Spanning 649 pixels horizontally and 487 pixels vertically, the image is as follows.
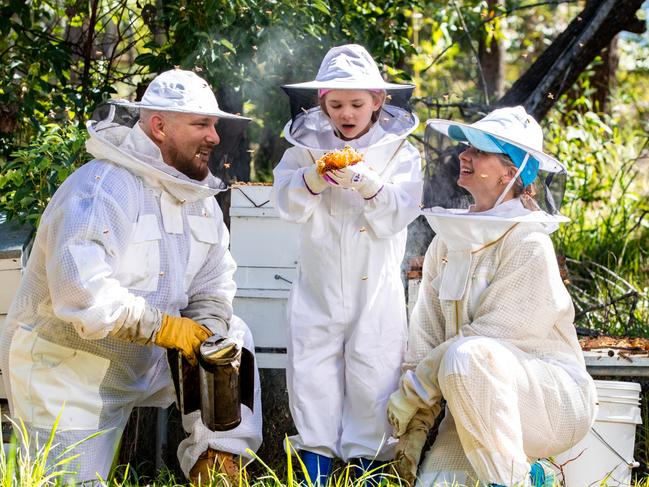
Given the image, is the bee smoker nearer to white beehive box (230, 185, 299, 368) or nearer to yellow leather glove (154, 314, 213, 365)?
yellow leather glove (154, 314, 213, 365)

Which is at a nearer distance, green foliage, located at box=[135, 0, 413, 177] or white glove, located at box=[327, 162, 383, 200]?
white glove, located at box=[327, 162, 383, 200]

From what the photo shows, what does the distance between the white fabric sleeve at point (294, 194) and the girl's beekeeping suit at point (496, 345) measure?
1.56ft

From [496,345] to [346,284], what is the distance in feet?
2.31

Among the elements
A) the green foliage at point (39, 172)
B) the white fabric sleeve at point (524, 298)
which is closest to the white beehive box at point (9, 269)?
the green foliage at point (39, 172)

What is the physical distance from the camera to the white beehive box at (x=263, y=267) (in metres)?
4.41

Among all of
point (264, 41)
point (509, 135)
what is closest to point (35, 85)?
point (264, 41)

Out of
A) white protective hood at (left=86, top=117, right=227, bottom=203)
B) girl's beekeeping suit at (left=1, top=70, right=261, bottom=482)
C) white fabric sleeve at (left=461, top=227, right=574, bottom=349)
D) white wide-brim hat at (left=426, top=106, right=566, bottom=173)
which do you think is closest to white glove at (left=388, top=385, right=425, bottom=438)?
white fabric sleeve at (left=461, top=227, right=574, bottom=349)

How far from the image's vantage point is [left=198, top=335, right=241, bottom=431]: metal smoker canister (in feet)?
11.3

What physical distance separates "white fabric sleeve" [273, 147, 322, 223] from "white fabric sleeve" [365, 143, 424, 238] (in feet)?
0.75

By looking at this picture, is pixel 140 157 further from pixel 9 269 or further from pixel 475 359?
pixel 475 359

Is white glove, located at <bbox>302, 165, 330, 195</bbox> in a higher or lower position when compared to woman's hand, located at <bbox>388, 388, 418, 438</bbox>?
higher

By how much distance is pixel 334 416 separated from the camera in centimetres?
383

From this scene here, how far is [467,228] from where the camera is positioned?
360cm

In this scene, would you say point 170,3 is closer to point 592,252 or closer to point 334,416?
point 334,416
